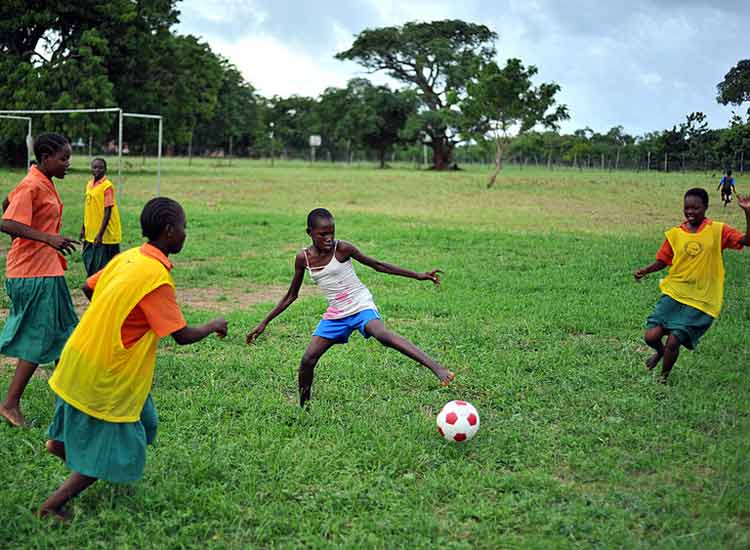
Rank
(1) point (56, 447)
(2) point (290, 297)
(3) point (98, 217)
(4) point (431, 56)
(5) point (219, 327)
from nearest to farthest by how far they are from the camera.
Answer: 1. (5) point (219, 327)
2. (1) point (56, 447)
3. (2) point (290, 297)
4. (3) point (98, 217)
5. (4) point (431, 56)

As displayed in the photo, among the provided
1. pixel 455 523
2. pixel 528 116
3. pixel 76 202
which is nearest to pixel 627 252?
pixel 455 523

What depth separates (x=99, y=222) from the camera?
8328 millimetres

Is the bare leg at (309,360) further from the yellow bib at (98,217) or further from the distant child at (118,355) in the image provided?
the yellow bib at (98,217)

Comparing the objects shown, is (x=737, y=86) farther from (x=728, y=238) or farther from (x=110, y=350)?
(x=110, y=350)

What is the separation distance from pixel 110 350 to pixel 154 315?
0.92 ft

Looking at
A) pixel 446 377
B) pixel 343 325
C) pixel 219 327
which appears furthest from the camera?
pixel 343 325

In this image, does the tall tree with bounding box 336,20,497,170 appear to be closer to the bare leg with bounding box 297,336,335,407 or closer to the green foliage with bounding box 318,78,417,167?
the green foliage with bounding box 318,78,417,167

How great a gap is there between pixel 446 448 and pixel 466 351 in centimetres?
233

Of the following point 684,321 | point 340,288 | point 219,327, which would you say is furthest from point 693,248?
point 219,327

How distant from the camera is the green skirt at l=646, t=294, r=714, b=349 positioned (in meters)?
5.77

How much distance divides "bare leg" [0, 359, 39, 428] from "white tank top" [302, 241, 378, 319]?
2.01 m

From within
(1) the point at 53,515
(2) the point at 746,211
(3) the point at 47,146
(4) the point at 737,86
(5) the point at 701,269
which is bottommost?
(1) the point at 53,515

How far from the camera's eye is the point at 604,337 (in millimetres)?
7406

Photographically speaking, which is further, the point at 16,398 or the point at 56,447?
the point at 16,398
